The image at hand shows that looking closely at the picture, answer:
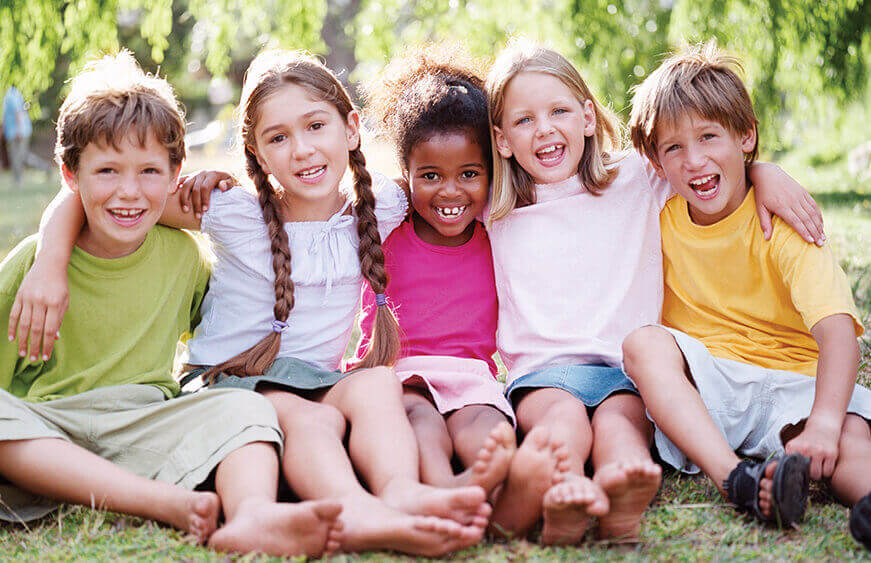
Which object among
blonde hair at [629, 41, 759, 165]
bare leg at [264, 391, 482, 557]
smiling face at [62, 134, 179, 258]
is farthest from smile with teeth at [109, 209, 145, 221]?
blonde hair at [629, 41, 759, 165]

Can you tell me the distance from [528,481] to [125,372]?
125 centimetres

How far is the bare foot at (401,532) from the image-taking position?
67.3 inches

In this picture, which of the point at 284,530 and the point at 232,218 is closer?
the point at 284,530

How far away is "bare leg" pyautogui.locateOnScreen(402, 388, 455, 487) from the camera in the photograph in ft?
6.84

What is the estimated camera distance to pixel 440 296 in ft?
9.20

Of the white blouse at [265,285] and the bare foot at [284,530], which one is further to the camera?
the white blouse at [265,285]

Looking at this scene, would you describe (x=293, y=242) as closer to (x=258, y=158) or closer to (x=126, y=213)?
(x=258, y=158)

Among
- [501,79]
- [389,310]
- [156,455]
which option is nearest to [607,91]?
[501,79]

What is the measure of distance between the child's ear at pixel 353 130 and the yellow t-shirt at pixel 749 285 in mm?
1033

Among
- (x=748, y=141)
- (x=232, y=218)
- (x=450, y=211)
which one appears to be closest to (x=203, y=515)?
(x=232, y=218)

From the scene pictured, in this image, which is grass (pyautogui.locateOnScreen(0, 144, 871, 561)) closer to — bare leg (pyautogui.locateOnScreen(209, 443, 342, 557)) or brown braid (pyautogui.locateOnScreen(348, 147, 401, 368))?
bare leg (pyautogui.locateOnScreen(209, 443, 342, 557))

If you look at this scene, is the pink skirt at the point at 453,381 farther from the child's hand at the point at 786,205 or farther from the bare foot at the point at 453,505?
the child's hand at the point at 786,205

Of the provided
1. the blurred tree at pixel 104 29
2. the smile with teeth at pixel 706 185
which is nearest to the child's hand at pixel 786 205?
the smile with teeth at pixel 706 185

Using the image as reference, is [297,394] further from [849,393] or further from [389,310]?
[849,393]
